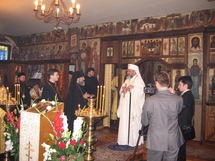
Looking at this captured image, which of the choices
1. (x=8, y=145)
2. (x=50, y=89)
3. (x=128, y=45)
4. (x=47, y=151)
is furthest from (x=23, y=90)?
(x=47, y=151)

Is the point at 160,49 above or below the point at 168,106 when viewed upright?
above

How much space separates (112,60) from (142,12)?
7.00 ft

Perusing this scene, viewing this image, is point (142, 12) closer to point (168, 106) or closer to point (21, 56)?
point (168, 106)

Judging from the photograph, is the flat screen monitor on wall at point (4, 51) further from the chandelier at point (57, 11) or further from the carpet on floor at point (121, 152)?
the carpet on floor at point (121, 152)

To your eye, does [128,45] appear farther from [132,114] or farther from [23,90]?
[23,90]

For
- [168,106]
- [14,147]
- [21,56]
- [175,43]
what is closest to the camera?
[168,106]

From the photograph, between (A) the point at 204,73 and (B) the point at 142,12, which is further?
(B) the point at 142,12

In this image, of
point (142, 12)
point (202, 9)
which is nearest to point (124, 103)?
point (142, 12)

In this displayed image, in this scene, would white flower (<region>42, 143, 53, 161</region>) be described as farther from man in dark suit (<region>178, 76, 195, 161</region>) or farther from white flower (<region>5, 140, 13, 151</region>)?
man in dark suit (<region>178, 76, 195, 161</region>)

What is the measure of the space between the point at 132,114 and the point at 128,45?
3.19 m

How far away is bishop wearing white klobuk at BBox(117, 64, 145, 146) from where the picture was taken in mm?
6262

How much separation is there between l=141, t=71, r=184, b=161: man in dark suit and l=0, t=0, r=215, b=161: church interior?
2281mm

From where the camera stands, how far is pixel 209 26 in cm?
718

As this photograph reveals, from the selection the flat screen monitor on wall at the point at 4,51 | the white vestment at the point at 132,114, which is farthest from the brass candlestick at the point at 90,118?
the flat screen monitor on wall at the point at 4,51
